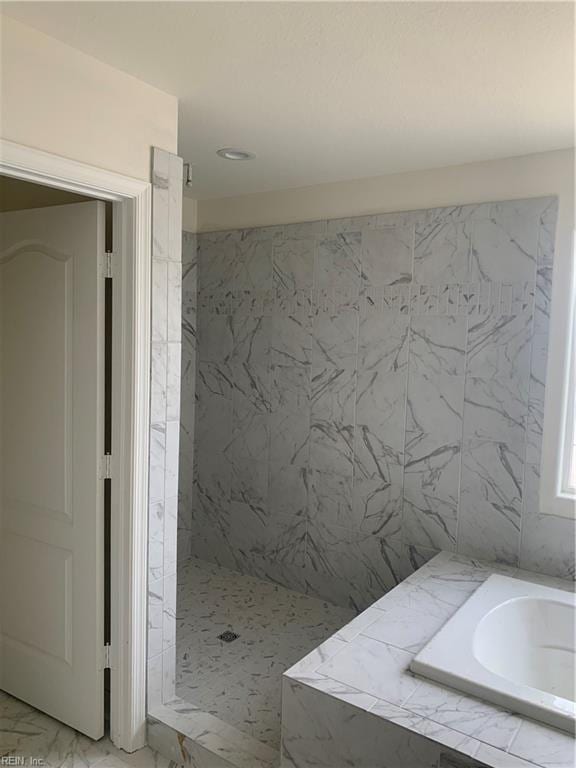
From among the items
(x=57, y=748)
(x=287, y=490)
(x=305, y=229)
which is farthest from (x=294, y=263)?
(x=57, y=748)

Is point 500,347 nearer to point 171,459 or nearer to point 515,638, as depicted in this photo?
point 515,638

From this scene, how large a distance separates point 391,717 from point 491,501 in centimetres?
139

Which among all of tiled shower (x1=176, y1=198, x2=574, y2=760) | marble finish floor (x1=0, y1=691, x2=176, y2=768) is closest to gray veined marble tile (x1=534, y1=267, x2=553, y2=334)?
tiled shower (x1=176, y1=198, x2=574, y2=760)

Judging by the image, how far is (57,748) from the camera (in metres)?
2.24

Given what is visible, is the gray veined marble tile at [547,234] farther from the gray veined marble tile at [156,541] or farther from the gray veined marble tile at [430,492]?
the gray veined marble tile at [156,541]

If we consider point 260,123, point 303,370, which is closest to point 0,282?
point 260,123

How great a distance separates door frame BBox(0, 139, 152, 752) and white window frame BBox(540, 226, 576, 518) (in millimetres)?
1790

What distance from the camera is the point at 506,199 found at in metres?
2.76

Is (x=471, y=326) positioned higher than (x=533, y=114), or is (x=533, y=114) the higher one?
(x=533, y=114)

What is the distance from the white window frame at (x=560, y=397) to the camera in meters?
2.64

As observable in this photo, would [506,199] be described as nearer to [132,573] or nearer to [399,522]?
[399,522]

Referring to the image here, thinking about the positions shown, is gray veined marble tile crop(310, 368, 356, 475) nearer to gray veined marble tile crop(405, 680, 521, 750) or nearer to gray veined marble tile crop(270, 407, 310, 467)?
gray veined marble tile crop(270, 407, 310, 467)

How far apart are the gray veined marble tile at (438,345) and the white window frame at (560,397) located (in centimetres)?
41

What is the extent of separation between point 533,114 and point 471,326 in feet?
3.24
